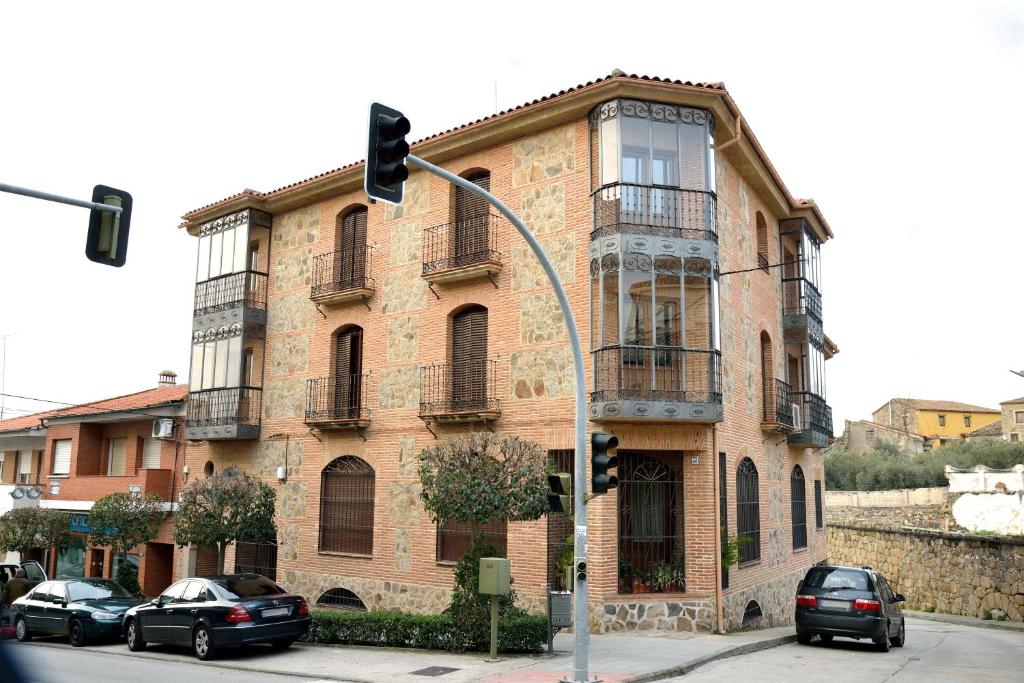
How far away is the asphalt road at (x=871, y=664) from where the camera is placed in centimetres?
1242

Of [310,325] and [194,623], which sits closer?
[194,623]

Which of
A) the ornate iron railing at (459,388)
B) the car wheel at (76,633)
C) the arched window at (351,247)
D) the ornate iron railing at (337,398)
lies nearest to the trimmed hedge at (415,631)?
the ornate iron railing at (459,388)

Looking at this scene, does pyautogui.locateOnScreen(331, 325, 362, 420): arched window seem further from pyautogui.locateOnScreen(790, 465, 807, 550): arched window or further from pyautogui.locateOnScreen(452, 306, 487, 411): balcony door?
pyautogui.locateOnScreen(790, 465, 807, 550): arched window

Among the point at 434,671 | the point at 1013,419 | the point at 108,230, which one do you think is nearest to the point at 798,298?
the point at 434,671

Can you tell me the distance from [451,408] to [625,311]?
454cm

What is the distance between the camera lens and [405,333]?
66.6ft

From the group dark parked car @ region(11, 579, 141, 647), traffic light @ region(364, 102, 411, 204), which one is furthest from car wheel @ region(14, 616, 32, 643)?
traffic light @ region(364, 102, 411, 204)

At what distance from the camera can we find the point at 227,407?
23297 millimetres

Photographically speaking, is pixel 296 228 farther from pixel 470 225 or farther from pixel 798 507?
pixel 798 507

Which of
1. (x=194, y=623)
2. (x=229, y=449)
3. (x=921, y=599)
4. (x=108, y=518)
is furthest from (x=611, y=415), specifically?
(x=921, y=599)

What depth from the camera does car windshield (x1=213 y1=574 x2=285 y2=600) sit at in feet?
49.8

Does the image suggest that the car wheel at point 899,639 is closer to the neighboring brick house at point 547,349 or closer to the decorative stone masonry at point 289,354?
the neighboring brick house at point 547,349

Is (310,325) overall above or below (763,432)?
above

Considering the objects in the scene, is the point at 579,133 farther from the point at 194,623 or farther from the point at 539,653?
the point at 194,623
